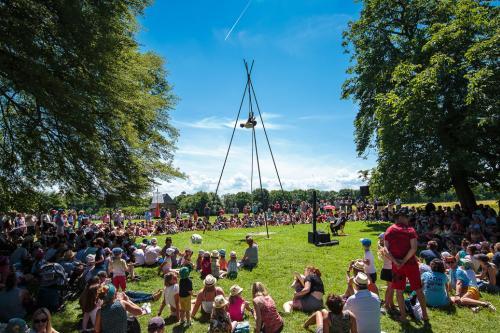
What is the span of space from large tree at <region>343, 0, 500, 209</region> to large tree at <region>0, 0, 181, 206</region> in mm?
12325

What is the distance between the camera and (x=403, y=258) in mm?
6078

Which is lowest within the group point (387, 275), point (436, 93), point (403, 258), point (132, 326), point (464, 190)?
point (132, 326)

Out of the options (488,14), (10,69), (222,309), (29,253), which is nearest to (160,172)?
(29,253)

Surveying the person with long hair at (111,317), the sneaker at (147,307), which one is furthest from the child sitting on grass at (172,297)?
the person with long hair at (111,317)

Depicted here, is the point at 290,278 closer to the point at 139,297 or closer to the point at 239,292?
the point at 239,292

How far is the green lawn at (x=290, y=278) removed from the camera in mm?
6164

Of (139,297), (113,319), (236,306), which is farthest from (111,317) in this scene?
(139,297)

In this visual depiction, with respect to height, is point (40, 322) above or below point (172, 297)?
above

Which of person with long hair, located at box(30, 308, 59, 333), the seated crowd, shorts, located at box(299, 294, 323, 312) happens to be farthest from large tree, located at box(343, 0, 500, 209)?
person with long hair, located at box(30, 308, 59, 333)

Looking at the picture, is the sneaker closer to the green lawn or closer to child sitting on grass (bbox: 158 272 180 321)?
the green lawn

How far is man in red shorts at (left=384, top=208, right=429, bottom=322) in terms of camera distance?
6.03 meters

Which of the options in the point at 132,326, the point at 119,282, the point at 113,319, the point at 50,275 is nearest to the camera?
the point at 113,319

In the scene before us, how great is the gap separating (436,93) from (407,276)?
13000 mm

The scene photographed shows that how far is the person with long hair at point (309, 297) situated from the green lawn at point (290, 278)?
0.70 ft
